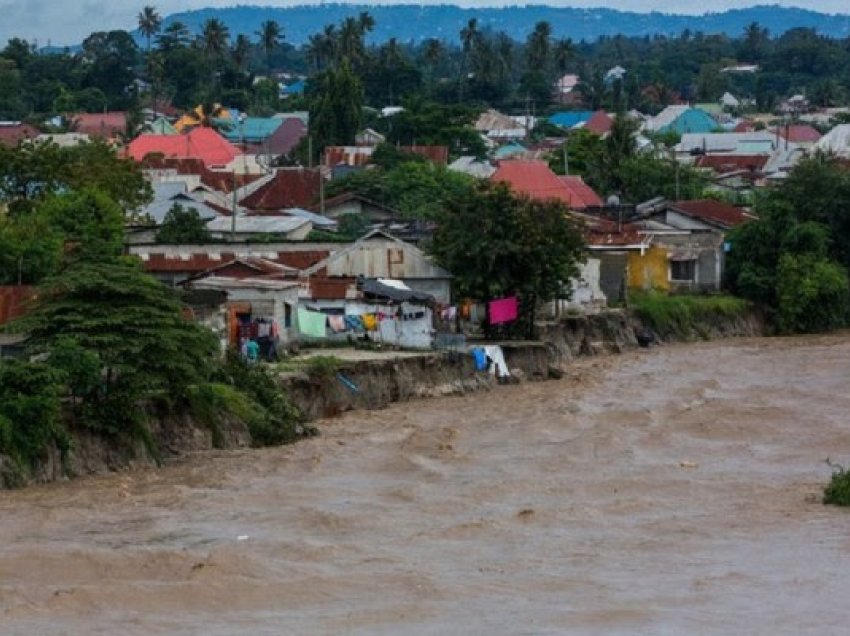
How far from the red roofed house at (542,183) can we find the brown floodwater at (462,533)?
21.6 meters

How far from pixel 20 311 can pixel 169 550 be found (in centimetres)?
952

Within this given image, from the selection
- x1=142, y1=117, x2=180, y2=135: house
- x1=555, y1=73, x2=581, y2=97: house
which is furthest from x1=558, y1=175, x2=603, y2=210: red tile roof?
x1=555, y1=73, x2=581, y2=97: house

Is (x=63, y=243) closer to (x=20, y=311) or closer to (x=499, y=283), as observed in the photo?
(x=20, y=311)

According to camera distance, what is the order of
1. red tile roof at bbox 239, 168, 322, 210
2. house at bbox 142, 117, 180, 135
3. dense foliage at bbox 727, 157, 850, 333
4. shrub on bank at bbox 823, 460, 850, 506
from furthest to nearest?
house at bbox 142, 117, 180, 135, red tile roof at bbox 239, 168, 322, 210, dense foliage at bbox 727, 157, 850, 333, shrub on bank at bbox 823, 460, 850, 506

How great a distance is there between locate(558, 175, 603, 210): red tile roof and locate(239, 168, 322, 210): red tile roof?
6662 millimetres

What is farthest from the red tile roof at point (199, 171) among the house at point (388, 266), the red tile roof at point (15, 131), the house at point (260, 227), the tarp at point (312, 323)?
the tarp at point (312, 323)

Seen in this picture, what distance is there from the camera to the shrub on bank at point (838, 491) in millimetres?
19877

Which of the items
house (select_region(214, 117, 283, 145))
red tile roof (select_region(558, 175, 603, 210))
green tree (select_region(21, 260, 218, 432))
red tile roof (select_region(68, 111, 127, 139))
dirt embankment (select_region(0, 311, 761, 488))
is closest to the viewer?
dirt embankment (select_region(0, 311, 761, 488))

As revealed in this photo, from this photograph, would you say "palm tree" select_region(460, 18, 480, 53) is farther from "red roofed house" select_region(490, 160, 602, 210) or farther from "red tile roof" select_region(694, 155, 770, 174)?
"red roofed house" select_region(490, 160, 602, 210)

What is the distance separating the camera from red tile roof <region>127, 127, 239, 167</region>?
66.8m

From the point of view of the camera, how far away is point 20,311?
2605 cm

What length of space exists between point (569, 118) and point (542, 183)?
48.9 metres

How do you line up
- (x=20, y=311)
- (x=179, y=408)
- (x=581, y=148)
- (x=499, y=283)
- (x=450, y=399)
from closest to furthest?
(x=179, y=408), (x=20, y=311), (x=450, y=399), (x=499, y=283), (x=581, y=148)

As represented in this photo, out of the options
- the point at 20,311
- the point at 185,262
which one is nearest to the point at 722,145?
the point at 185,262
